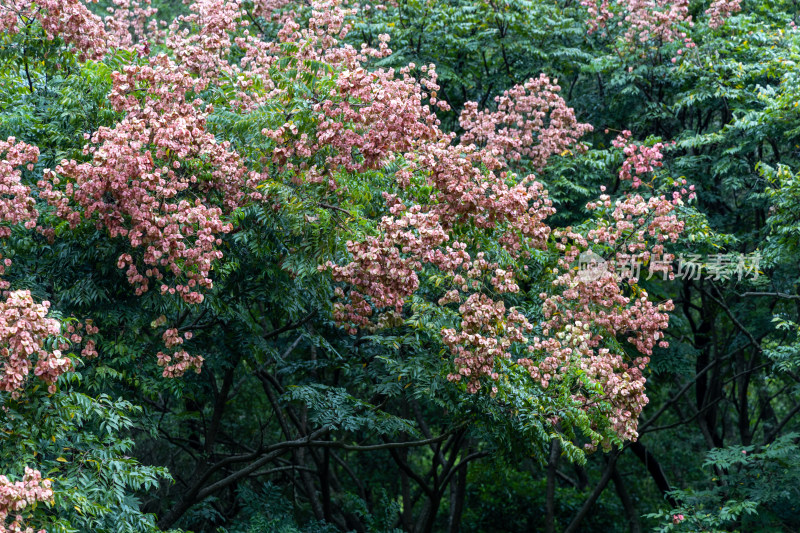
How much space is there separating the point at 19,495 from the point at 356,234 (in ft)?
11.2

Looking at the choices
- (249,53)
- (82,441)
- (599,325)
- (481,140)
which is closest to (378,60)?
(481,140)

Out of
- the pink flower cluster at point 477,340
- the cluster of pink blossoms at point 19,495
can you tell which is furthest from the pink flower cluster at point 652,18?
the cluster of pink blossoms at point 19,495

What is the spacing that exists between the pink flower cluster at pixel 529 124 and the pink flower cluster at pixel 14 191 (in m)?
5.22

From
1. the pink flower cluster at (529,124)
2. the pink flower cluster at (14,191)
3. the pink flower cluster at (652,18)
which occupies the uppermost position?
the pink flower cluster at (652,18)

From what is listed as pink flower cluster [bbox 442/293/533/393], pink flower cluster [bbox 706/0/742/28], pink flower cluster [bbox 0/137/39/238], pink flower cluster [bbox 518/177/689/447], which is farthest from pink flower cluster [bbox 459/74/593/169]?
A: pink flower cluster [bbox 0/137/39/238]

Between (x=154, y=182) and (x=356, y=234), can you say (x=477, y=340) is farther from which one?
(x=154, y=182)

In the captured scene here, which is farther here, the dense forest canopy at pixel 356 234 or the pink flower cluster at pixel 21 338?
the dense forest canopy at pixel 356 234

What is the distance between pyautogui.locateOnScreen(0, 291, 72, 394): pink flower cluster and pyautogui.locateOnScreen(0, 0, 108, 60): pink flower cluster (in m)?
3.48

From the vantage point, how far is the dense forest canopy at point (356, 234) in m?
6.61

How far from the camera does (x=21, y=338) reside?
17.0 feet

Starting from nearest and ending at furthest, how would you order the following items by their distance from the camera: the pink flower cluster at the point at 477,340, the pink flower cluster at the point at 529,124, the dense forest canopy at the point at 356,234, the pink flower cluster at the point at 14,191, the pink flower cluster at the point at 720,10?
1. the pink flower cluster at the point at 14,191
2. the dense forest canopy at the point at 356,234
3. the pink flower cluster at the point at 477,340
4. the pink flower cluster at the point at 529,124
5. the pink flower cluster at the point at 720,10

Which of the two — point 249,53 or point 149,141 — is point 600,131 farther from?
point 149,141

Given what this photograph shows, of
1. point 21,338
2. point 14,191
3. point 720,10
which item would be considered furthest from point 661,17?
point 21,338

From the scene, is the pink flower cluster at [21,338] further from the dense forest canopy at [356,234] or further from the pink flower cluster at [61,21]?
the pink flower cluster at [61,21]
